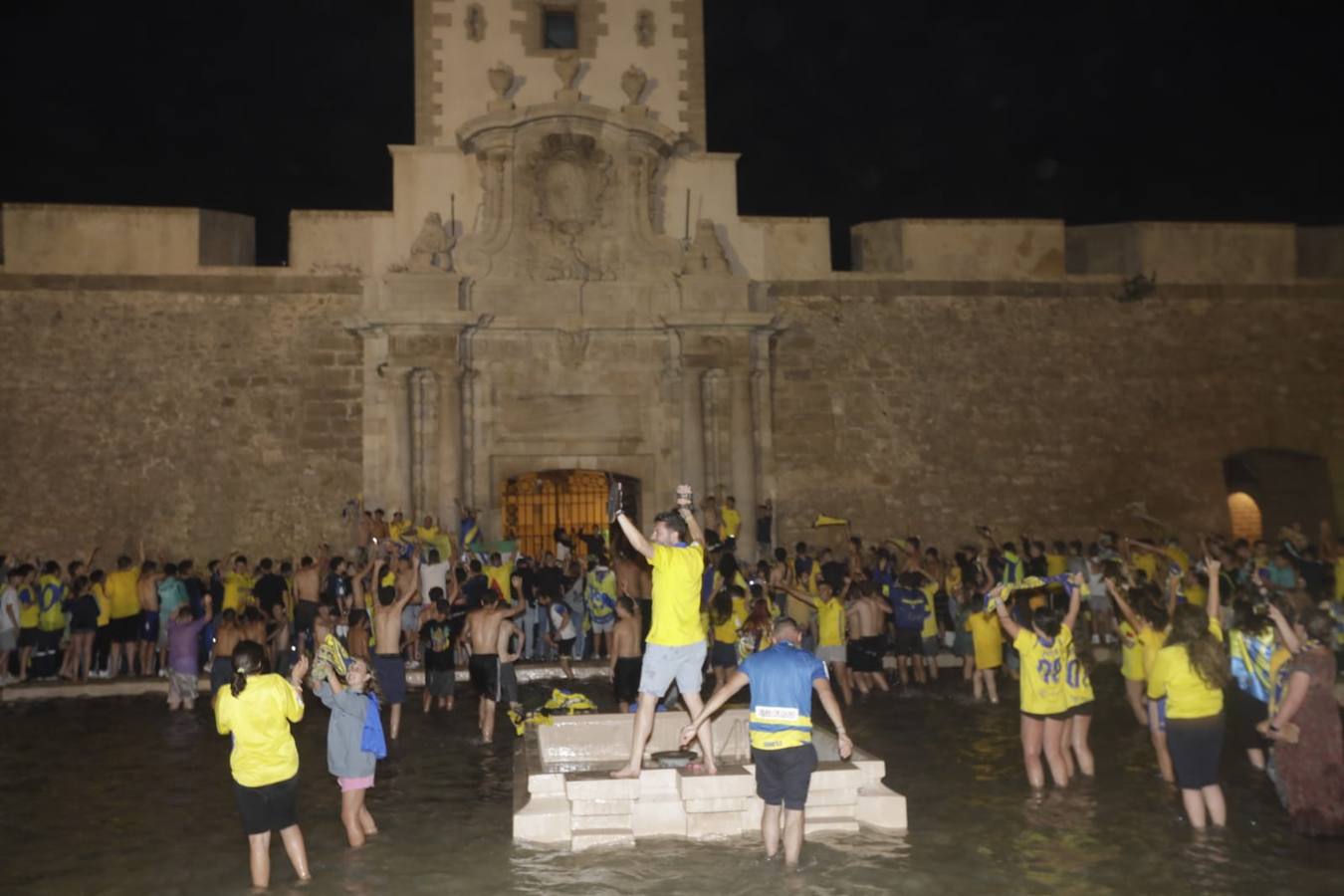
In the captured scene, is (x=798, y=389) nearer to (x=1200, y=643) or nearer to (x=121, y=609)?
(x=121, y=609)

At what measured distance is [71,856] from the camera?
779 centimetres

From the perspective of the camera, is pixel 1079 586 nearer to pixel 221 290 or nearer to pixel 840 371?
pixel 840 371

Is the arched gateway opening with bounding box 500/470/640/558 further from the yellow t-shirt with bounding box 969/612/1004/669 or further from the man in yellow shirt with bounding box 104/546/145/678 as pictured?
the yellow t-shirt with bounding box 969/612/1004/669

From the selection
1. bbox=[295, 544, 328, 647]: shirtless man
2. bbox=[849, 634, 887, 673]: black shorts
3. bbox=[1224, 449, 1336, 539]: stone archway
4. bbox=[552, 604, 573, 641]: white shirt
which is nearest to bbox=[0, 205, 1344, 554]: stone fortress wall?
bbox=[1224, 449, 1336, 539]: stone archway

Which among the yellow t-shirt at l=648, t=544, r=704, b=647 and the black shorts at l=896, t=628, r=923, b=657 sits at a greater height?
the yellow t-shirt at l=648, t=544, r=704, b=647

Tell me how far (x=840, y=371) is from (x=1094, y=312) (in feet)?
15.4

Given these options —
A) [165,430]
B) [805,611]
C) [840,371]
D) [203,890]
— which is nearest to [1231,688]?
[805,611]

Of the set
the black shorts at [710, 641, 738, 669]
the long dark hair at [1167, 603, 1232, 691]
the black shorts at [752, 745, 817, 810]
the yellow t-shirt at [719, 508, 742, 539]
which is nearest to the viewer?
the black shorts at [752, 745, 817, 810]

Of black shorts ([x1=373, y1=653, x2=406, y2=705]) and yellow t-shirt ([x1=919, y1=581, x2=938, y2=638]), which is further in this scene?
yellow t-shirt ([x1=919, y1=581, x2=938, y2=638])

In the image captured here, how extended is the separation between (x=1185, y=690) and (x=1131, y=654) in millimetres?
2570

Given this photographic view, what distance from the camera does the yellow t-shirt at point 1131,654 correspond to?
10.1m

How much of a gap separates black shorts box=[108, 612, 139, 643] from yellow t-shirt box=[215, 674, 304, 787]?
901cm

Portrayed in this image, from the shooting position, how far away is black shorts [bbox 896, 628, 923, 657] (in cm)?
1424

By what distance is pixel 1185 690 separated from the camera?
25.9 ft
